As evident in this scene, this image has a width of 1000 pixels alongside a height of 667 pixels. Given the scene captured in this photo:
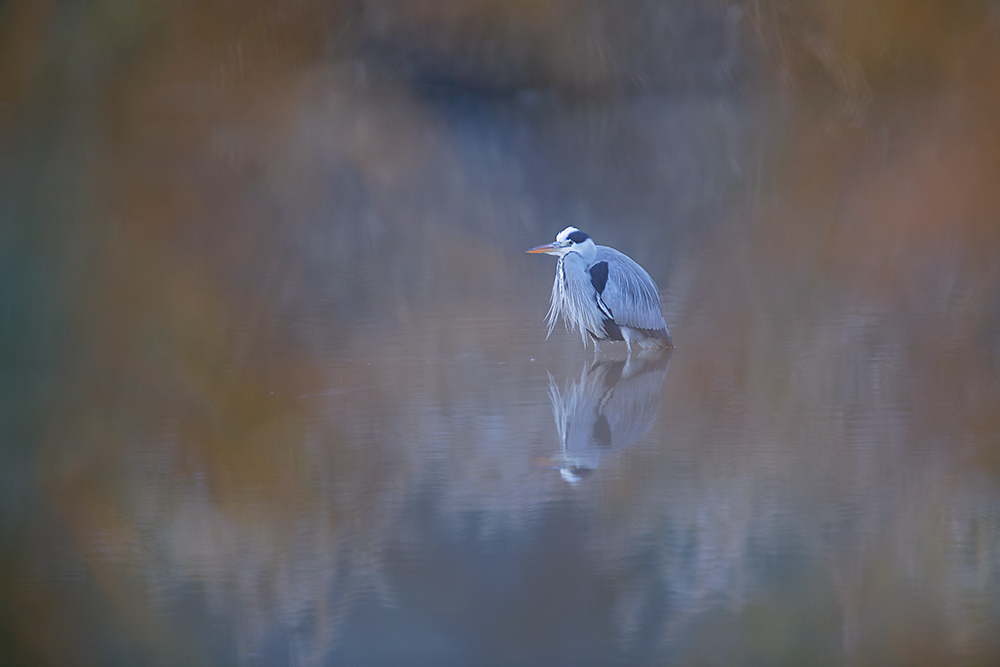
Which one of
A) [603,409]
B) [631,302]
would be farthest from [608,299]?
[603,409]

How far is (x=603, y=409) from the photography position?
236 cm

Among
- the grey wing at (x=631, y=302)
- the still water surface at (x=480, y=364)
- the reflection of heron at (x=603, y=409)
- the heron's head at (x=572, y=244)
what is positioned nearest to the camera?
the still water surface at (x=480, y=364)

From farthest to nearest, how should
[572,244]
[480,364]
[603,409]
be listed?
A: [572,244] < [480,364] < [603,409]

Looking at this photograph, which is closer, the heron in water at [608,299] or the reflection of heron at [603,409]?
the reflection of heron at [603,409]

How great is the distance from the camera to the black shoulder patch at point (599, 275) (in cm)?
289

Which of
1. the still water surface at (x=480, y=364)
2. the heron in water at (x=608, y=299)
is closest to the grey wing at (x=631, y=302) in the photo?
the heron in water at (x=608, y=299)

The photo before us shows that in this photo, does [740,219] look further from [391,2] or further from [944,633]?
[944,633]

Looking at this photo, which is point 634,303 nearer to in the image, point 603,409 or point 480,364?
point 480,364

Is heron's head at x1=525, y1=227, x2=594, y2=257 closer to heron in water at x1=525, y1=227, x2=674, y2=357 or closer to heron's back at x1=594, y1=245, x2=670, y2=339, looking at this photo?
heron in water at x1=525, y1=227, x2=674, y2=357

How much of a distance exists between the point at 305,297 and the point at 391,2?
2.31 m

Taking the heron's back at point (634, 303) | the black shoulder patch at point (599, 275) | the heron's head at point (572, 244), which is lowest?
the heron's back at point (634, 303)

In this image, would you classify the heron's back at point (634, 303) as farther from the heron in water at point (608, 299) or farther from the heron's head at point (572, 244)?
the heron's head at point (572, 244)

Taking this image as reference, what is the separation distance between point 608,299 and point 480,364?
1.35ft

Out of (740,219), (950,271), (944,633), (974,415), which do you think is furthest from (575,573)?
(740,219)
